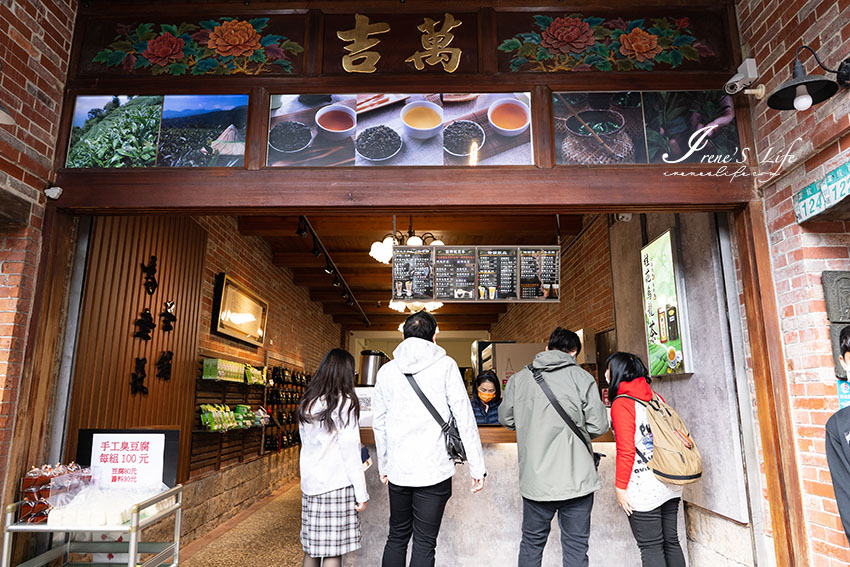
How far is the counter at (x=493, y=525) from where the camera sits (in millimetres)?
3773

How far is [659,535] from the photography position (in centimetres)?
296

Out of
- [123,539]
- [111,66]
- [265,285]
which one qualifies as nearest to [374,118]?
[111,66]

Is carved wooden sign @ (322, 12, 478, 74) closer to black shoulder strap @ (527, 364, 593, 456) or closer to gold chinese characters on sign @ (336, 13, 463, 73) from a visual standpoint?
gold chinese characters on sign @ (336, 13, 463, 73)

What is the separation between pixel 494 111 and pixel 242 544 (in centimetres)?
438

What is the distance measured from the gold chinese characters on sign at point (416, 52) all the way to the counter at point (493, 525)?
2.50 m

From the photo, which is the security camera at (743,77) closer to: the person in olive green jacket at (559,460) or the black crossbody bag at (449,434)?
the person in olive green jacket at (559,460)

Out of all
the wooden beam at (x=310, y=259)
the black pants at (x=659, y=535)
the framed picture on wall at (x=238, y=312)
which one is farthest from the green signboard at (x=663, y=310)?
the wooden beam at (x=310, y=259)

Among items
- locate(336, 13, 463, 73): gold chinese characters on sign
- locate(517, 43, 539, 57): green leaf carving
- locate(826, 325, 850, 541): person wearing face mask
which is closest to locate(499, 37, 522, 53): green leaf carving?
locate(517, 43, 539, 57): green leaf carving

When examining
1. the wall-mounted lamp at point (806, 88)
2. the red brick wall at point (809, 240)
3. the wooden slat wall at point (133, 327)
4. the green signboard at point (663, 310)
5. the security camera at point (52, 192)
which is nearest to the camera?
the wall-mounted lamp at point (806, 88)

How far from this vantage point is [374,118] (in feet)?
10.9

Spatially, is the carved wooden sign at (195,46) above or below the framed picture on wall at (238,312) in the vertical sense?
above

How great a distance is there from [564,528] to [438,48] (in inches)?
116

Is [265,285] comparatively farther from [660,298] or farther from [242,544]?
[660,298]

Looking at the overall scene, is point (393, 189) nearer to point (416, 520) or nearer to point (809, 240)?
point (416, 520)
